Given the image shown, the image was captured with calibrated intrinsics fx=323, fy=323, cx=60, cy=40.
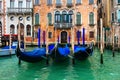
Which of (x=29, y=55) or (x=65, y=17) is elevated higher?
(x=65, y=17)

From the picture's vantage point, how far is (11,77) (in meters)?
8.67

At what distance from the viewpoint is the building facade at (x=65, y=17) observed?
2403cm

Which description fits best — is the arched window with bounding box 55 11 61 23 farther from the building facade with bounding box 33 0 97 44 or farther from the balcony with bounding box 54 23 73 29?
the balcony with bounding box 54 23 73 29

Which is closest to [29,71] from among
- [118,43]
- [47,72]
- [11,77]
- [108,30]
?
[47,72]

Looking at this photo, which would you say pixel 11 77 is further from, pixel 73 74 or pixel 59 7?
pixel 59 7

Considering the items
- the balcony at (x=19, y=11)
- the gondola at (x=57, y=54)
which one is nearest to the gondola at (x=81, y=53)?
the gondola at (x=57, y=54)

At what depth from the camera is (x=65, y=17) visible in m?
24.2

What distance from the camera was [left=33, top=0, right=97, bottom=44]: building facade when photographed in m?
24.0

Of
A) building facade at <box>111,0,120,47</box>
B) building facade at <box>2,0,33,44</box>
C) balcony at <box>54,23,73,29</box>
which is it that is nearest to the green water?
building facade at <box>111,0,120,47</box>

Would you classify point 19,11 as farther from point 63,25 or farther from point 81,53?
point 81,53

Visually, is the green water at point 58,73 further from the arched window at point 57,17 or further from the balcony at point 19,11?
the balcony at point 19,11

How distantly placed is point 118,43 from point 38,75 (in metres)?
10.7

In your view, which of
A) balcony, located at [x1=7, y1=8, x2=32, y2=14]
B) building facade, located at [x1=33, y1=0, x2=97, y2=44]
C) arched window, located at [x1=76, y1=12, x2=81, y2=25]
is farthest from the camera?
balcony, located at [x1=7, y1=8, x2=32, y2=14]

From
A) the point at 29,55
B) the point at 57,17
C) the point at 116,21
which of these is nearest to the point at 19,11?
the point at 57,17
